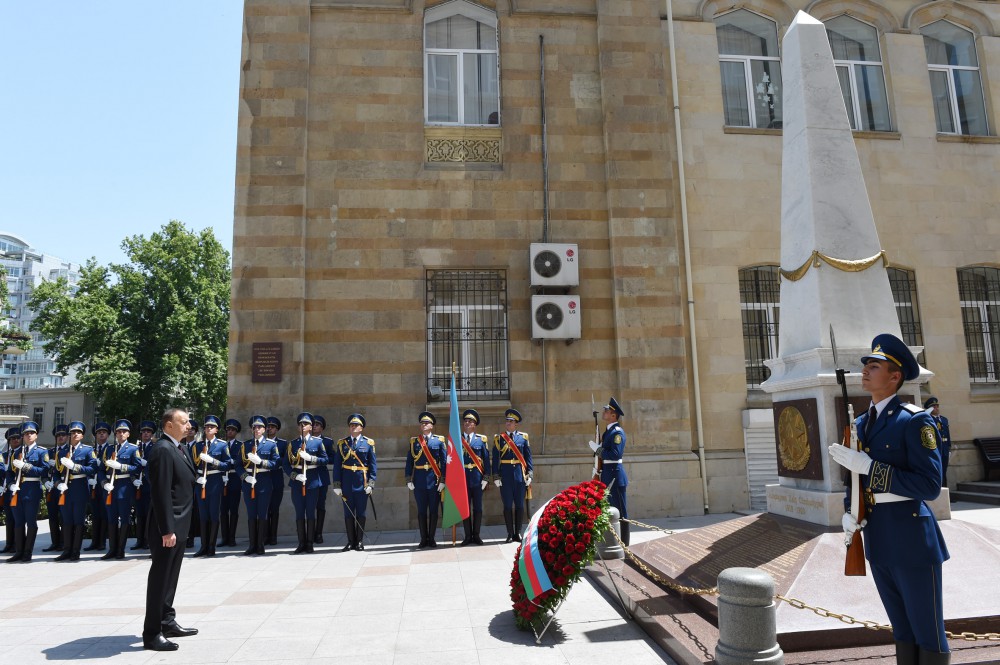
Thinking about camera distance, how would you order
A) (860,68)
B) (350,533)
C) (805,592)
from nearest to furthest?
(805,592) → (350,533) → (860,68)

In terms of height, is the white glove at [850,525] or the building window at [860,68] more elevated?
the building window at [860,68]

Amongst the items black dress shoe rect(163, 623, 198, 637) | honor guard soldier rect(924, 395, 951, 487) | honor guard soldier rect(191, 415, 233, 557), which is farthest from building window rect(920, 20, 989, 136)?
black dress shoe rect(163, 623, 198, 637)

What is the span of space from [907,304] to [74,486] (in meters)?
15.8

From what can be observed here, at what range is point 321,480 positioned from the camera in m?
10.3

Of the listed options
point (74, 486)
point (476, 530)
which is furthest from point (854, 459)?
point (74, 486)

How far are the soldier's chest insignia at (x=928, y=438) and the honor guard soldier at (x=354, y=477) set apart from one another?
26.3 ft

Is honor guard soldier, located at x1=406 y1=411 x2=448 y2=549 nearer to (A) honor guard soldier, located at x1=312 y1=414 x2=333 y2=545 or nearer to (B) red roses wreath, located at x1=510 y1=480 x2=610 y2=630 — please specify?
(A) honor guard soldier, located at x1=312 y1=414 x2=333 y2=545

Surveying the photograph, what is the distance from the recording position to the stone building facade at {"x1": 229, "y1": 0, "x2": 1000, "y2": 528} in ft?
38.7

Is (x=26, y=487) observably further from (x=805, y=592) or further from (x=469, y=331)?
(x=805, y=592)

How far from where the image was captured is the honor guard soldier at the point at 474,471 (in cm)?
1026

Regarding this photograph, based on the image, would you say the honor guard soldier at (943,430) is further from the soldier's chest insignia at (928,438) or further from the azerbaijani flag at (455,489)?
the azerbaijani flag at (455,489)

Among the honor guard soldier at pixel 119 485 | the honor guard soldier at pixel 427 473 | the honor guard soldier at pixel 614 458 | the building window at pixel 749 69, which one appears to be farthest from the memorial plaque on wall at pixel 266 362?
the building window at pixel 749 69

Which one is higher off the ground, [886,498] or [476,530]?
[886,498]

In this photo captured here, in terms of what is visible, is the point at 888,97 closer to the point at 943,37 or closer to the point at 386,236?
the point at 943,37
